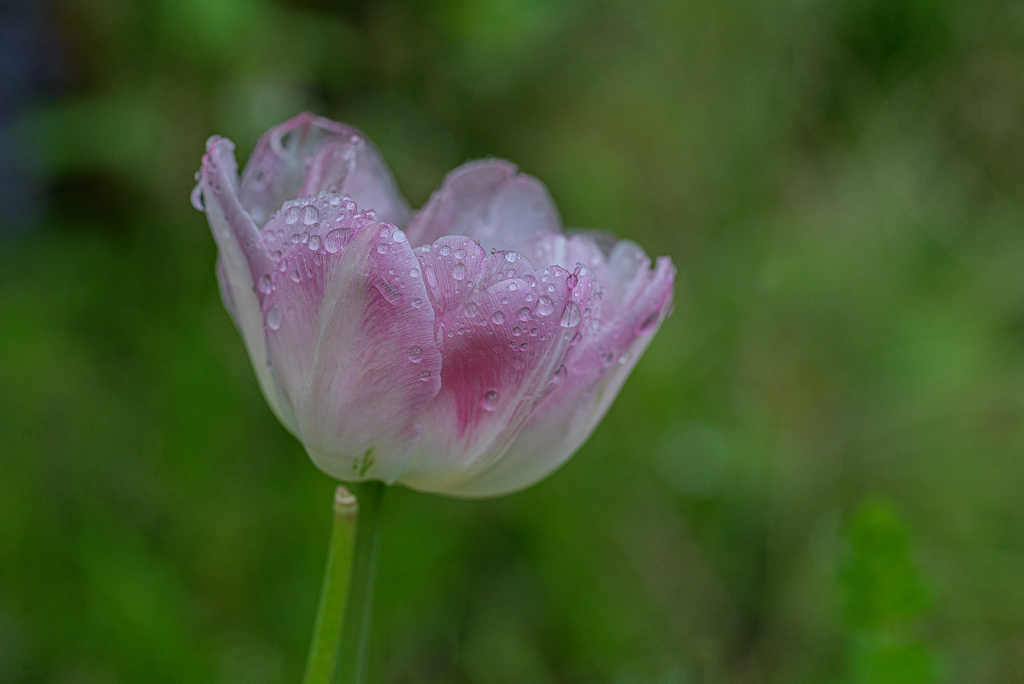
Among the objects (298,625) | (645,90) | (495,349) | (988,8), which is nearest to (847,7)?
(988,8)

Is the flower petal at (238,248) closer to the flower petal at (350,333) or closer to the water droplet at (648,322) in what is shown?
the flower petal at (350,333)

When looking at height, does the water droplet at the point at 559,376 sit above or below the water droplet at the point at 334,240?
below

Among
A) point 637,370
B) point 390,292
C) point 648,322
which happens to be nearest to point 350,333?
point 390,292

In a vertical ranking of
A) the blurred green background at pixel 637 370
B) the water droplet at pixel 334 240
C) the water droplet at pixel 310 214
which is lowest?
the blurred green background at pixel 637 370

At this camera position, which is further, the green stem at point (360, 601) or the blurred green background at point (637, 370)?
the blurred green background at point (637, 370)

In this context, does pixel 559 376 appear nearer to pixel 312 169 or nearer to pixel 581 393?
pixel 581 393

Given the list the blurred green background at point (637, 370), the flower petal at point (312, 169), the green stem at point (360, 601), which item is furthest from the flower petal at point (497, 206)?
the blurred green background at point (637, 370)

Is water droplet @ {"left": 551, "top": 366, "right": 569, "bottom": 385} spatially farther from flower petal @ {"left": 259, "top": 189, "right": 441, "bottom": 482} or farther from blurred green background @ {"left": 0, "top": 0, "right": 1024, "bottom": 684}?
blurred green background @ {"left": 0, "top": 0, "right": 1024, "bottom": 684}

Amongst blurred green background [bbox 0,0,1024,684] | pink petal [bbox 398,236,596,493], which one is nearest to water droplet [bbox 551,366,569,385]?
pink petal [bbox 398,236,596,493]
